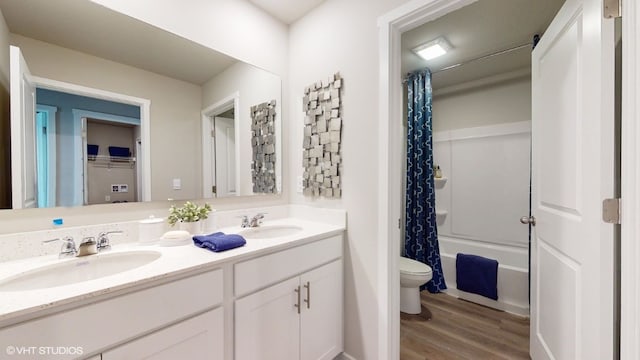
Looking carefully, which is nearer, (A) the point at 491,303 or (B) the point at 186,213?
(B) the point at 186,213

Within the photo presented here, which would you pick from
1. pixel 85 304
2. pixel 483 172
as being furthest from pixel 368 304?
pixel 483 172

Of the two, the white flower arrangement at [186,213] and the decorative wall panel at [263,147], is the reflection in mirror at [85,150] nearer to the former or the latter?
the white flower arrangement at [186,213]

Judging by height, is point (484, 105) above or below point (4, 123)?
above

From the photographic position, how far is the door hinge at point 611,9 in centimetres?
88

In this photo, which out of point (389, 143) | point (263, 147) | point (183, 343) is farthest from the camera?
point (263, 147)

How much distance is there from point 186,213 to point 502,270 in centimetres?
271

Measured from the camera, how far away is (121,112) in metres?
1.33

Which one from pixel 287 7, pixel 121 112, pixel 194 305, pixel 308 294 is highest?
pixel 287 7

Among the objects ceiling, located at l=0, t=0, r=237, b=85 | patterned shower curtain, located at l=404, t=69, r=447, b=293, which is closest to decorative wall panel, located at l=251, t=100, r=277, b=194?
ceiling, located at l=0, t=0, r=237, b=85

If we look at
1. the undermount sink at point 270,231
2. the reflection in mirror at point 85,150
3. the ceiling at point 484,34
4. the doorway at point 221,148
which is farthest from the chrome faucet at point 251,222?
the ceiling at point 484,34

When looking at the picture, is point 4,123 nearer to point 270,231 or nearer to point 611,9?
Answer: point 270,231

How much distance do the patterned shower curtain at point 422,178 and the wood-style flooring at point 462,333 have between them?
0.42m

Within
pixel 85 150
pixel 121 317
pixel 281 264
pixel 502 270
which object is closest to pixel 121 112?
pixel 85 150

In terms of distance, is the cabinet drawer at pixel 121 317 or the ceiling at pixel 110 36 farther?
the ceiling at pixel 110 36
